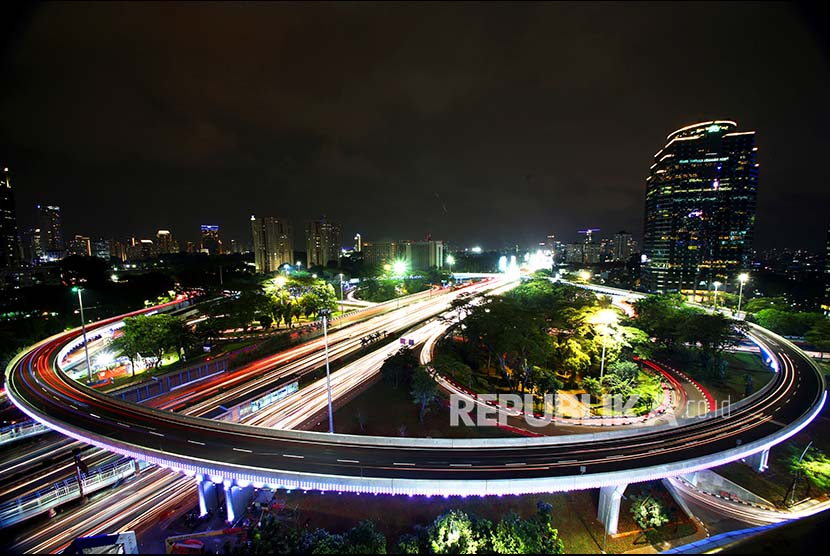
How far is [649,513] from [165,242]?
224287 millimetres

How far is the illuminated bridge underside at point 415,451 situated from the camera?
1314 cm

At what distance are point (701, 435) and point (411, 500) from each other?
14407 millimetres

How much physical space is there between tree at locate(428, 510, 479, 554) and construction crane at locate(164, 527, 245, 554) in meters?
8.35

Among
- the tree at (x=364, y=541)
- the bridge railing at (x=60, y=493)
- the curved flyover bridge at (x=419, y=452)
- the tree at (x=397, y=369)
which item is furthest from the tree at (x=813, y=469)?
the bridge railing at (x=60, y=493)

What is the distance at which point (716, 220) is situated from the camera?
77688mm

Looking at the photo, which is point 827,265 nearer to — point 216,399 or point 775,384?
point 775,384

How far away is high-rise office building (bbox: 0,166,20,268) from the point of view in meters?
72.4

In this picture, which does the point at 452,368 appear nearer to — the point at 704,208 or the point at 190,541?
the point at 190,541

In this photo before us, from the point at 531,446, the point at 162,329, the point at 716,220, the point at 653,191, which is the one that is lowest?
the point at 531,446

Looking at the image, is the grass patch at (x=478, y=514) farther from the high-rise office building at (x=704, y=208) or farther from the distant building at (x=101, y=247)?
the distant building at (x=101, y=247)

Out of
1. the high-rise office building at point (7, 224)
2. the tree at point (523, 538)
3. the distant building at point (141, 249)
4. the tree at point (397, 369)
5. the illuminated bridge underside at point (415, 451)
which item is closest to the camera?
the tree at point (523, 538)

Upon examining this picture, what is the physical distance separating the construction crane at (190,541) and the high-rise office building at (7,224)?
97.9 m

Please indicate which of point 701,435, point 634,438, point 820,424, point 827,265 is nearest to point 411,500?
point 634,438

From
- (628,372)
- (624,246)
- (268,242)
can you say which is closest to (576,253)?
(624,246)
